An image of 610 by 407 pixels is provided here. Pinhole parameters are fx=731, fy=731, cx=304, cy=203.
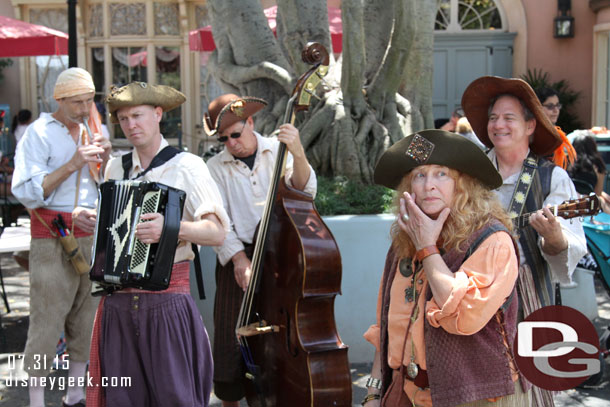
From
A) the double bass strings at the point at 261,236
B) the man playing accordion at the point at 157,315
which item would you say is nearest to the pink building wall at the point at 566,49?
the double bass strings at the point at 261,236

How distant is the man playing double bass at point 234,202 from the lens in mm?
3920

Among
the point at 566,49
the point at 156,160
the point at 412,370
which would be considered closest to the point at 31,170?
the point at 156,160

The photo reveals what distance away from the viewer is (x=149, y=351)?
3219mm

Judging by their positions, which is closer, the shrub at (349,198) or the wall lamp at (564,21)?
the shrub at (349,198)

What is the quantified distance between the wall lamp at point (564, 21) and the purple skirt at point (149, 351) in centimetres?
1129

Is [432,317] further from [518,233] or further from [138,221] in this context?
[138,221]

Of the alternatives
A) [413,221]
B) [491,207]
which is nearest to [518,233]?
[491,207]

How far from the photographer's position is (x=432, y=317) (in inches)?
91.6

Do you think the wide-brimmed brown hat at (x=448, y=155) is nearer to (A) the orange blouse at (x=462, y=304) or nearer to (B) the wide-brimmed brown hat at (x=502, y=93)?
(A) the orange blouse at (x=462, y=304)

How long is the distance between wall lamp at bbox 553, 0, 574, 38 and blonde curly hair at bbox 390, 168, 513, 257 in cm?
1134

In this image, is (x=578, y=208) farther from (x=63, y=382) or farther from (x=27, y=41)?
(x=27, y=41)

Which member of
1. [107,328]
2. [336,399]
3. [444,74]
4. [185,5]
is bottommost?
[336,399]

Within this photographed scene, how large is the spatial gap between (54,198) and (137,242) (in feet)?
4.64

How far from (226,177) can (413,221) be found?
180 centimetres
